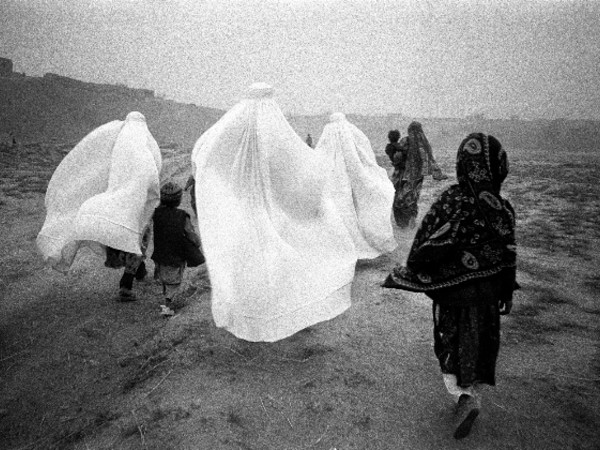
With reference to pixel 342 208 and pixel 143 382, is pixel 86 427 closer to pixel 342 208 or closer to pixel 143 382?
pixel 143 382

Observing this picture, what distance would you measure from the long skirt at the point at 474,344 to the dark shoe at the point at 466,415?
0.39 feet

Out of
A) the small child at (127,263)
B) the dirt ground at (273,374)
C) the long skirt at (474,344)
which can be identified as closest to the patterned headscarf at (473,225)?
the long skirt at (474,344)

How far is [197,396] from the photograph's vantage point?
9.38 feet

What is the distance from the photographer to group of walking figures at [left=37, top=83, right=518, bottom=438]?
2.43m

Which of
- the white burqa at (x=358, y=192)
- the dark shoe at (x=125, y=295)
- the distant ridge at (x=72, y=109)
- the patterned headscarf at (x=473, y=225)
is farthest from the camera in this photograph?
the distant ridge at (x=72, y=109)

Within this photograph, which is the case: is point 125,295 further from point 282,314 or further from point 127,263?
point 282,314

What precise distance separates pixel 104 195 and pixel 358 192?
11.0 ft

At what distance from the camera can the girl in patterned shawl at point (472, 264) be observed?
2387 millimetres

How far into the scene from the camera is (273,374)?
317cm

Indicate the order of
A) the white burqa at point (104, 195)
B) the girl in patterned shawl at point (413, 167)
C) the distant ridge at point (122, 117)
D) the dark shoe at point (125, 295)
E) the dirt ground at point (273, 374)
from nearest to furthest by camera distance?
the dirt ground at point (273, 374), the white burqa at point (104, 195), the dark shoe at point (125, 295), the girl in patterned shawl at point (413, 167), the distant ridge at point (122, 117)

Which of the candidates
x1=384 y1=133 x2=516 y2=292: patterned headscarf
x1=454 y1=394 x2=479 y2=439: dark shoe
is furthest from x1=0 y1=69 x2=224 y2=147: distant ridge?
x1=454 y1=394 x2=479 y2=439: dark shoe

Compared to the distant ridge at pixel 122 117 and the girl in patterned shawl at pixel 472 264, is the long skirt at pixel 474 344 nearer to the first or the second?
the girl in patterned shawl at pixel 472 264

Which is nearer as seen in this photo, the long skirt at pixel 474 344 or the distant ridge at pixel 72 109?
the long skirt at pixel 474 344

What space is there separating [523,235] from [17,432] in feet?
26.2
